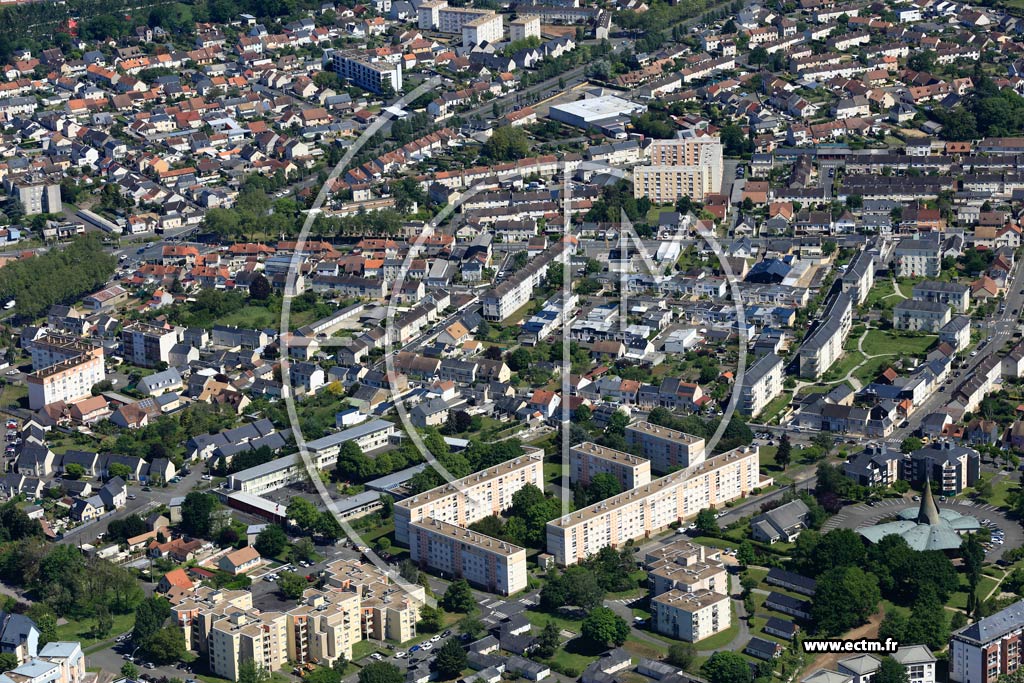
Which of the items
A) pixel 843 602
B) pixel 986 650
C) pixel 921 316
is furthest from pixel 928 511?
pixel 921 316

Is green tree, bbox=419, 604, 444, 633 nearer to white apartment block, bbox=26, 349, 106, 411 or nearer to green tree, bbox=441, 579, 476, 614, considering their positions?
green tree, bbox=441, 579, 476, 614

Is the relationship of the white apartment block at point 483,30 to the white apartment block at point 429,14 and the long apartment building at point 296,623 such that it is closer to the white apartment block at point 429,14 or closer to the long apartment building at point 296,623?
the white apartment block at point 429,14

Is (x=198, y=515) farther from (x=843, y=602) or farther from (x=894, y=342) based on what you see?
(x=894, y=342)

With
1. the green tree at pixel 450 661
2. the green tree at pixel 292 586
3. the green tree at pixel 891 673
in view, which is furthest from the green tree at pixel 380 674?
the green tree at pixel 891 673

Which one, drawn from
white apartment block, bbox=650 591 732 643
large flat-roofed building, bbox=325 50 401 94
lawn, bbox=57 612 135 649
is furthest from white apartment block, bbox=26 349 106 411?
large flat-roofed building, bbox=325 50 401 94

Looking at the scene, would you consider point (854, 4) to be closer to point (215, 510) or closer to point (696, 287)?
point (696, 287)
